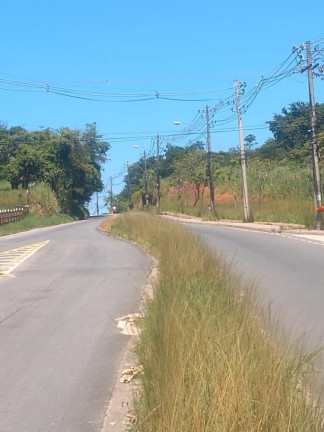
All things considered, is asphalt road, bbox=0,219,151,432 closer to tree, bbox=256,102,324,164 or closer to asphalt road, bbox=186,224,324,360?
asphalt road, bbox=186,224,324,360

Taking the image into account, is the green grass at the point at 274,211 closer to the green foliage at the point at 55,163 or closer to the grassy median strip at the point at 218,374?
the green foliage at the point at 55,163

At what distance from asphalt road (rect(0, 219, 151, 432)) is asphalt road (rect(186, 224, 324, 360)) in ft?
7.27

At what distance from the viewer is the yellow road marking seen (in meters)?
20.4

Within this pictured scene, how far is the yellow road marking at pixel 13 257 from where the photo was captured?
2044 cm

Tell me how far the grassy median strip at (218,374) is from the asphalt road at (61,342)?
782 millimetres

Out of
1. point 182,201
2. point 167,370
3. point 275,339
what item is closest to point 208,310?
point 275,339

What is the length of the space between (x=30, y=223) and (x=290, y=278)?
48232mm

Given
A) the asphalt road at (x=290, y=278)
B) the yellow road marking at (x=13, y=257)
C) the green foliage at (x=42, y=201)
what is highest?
the green foliage at (x=42, y=201)

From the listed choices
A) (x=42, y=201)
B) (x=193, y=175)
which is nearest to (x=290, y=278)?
(x=42, y=201)

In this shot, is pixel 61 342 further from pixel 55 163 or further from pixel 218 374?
pixel 55 163

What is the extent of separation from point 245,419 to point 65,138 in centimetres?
7973

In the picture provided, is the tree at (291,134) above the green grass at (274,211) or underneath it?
above

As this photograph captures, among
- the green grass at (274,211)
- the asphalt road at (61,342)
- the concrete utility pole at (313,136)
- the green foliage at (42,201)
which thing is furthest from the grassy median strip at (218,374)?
the green foliage at (42,201)

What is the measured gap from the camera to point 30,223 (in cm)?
6219
